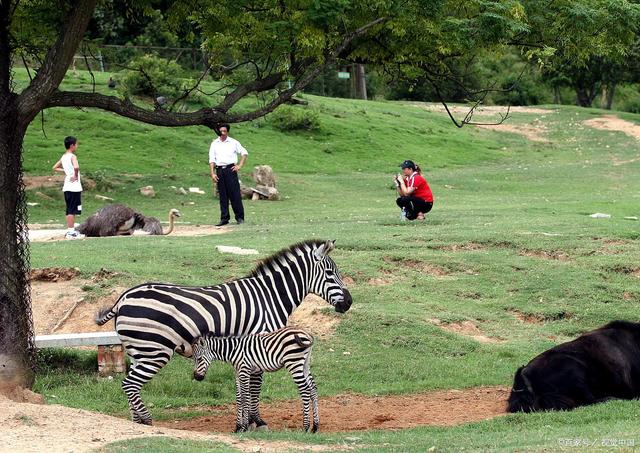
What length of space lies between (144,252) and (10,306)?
6.00 m

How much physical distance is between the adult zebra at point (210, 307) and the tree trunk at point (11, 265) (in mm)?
838

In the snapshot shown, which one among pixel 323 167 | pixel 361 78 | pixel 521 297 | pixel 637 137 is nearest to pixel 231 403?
pixel 521 297

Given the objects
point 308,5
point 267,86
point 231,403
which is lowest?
point 231,403

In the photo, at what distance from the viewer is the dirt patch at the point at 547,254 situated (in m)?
16.9

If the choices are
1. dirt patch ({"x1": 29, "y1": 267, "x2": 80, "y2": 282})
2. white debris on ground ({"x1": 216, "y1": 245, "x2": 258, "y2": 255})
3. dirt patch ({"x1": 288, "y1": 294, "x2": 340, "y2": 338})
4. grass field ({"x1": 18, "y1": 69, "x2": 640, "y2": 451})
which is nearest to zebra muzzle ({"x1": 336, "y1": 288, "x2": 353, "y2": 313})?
grass field ({"x1": 18, "y1": 69, "x2": 640, "y2": 451})

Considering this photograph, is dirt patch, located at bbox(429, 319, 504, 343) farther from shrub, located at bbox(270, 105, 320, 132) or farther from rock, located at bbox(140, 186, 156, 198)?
shrub, located at bbox(270, 105, 320, 132)

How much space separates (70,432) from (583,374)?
519cm

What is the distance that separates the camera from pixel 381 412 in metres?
10.9

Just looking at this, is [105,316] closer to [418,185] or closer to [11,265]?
[11,265]

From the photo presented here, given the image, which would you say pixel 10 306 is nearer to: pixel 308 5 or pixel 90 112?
pixel 308 5

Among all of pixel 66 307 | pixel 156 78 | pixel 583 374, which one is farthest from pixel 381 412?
pixel 156 78

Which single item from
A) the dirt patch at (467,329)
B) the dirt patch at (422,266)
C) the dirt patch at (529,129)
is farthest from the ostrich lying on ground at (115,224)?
the dirt patch at (529,129)

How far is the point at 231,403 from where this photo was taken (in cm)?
1132

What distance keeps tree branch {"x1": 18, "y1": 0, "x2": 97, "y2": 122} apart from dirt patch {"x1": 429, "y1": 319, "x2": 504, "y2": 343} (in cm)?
629
